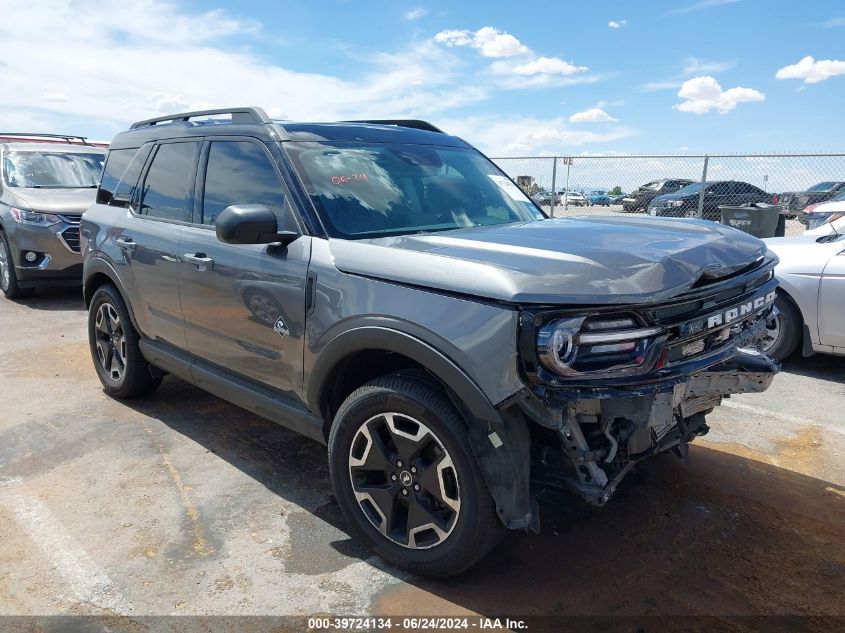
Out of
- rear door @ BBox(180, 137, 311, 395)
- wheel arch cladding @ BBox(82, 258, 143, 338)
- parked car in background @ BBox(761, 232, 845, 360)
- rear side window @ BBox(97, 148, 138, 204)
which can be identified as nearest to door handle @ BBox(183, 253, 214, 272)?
rear door @ BBox(180, 137, 311, 395)

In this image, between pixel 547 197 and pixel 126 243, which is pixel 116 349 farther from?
pixel 547 197

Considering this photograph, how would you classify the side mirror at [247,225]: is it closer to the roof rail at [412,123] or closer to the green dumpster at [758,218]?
the roof rail at [412,123]

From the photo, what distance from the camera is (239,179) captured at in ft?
11.7

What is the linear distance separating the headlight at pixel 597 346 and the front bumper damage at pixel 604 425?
3.1 inches

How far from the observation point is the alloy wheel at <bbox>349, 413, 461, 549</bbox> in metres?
2.62

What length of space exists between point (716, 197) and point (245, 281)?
10.7 meters

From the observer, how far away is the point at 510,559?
2945 mm

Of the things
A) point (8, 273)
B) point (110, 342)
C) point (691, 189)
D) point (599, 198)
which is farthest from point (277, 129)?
point (599, 198)

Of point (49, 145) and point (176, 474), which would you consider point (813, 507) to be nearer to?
point (176, 474)

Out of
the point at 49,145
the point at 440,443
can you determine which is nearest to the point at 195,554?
the point at 440,443

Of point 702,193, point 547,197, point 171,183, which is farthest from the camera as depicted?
point 547,197

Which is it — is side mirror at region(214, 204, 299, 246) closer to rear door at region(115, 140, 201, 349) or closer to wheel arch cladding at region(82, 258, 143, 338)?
rear door at region(115, 140, 201, 349)

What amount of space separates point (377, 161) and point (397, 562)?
205 centimetres

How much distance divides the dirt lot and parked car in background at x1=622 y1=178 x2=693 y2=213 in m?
9.00
